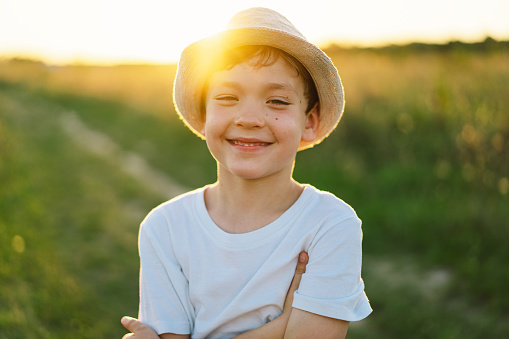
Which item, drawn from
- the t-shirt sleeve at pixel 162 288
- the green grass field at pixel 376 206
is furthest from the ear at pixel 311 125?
the green grass field at pixel 376 206

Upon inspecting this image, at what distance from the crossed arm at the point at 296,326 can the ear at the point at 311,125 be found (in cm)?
52

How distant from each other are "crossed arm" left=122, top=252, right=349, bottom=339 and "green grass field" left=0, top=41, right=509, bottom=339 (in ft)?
5.87

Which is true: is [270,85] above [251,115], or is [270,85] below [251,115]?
above

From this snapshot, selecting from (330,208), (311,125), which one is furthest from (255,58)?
(330,208)

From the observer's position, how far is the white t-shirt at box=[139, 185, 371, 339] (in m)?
1.65

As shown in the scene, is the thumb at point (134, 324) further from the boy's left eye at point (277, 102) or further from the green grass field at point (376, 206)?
the green grass field at point (376, 206)

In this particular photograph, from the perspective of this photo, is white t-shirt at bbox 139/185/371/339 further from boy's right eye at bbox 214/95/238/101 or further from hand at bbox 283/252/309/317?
boy's right eye at bbox 214/95/238/101

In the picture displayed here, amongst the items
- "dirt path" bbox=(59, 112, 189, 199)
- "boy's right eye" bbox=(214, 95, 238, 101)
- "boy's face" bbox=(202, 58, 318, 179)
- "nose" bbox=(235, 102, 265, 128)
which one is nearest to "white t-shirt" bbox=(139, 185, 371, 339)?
"boy's face" bbox=(202, 58, 318, 179)

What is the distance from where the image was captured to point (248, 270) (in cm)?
172

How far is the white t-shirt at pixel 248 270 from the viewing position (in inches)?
64.9

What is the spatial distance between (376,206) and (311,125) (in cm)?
379

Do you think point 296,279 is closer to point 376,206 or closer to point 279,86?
point 279,86

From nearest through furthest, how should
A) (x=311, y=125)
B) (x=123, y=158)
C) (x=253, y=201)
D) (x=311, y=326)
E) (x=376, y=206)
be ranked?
1. (x=311, y=326)
2. (x=253, y=201)
3. (x=311, y=125)
4. (x=376, y=206)
5. (x=123, y=158)

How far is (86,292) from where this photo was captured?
157 inches
